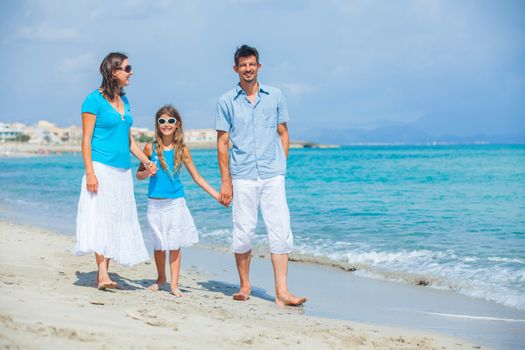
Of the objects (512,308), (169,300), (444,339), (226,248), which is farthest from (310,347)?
(226,248)

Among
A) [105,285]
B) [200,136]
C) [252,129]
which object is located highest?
[200,136]

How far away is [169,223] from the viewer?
5.78 metres

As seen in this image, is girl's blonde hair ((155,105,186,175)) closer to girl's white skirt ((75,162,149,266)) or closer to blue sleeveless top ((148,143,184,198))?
blue sleeveless top ((148,143,184,198))

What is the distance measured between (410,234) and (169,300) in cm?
584

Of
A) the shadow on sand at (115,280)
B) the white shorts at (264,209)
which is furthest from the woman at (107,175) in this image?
the white shorts at (264,209)

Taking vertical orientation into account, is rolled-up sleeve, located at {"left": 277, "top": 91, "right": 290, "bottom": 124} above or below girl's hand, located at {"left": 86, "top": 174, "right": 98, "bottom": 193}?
above

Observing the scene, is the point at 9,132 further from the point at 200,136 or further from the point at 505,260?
the point at 505,260

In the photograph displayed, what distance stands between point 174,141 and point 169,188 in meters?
0.42

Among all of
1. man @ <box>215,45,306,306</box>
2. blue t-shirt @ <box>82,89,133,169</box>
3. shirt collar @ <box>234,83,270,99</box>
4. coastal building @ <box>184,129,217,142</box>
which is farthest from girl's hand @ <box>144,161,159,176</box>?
coastal building @ <box>184,129,217,142</box>

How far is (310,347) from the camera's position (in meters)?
3.91

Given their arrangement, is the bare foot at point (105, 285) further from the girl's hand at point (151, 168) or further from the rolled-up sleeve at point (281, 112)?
the rolled-up sleeve at point (281, 112)

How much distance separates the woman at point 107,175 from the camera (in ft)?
17.1

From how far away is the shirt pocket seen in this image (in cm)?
539

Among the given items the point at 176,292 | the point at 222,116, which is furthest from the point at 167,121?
the point at 176,292
